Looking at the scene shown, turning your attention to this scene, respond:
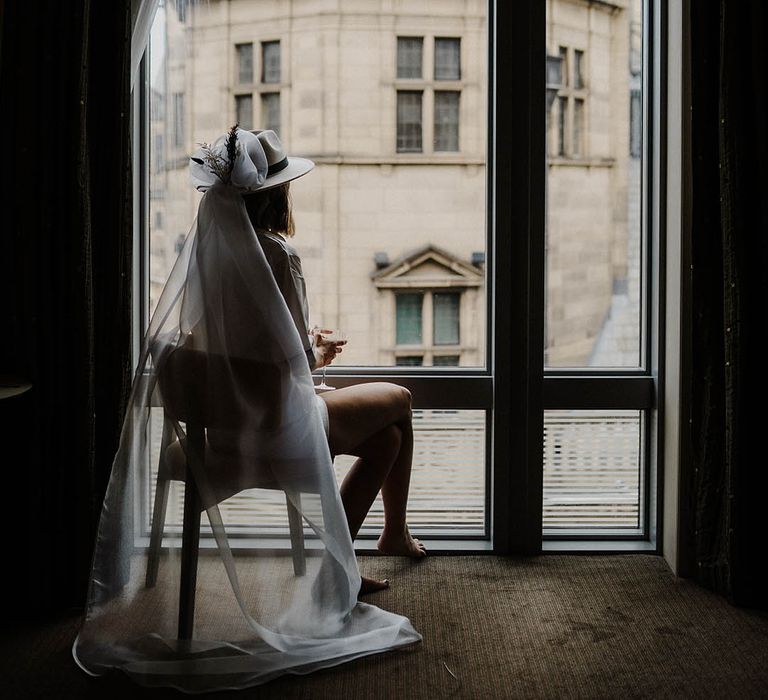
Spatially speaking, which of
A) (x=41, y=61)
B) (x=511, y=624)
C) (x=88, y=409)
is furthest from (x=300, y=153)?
(x=511, y=624)

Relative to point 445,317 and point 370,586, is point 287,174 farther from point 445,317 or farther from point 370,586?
point 370,586

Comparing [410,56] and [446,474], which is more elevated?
[410,56]

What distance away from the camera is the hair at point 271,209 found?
89.1 inches

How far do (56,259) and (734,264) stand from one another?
192 cm

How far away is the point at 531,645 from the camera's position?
218 cm

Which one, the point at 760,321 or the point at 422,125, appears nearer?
the point at 760,321

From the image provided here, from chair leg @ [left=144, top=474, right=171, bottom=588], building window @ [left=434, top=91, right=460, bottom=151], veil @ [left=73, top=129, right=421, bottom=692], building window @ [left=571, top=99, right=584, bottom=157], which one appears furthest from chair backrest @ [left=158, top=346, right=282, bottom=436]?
building window @ [left=571, top=99, right=584, bottom=157]

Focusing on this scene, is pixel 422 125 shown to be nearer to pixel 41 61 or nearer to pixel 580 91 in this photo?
pixel 580 91

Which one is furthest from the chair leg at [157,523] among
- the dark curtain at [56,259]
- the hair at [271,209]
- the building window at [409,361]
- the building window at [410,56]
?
the building window at [410,56]

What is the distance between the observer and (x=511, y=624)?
230cm

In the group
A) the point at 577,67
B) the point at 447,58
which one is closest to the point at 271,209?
the point at 447,58

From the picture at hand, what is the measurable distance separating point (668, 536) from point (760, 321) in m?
0.79

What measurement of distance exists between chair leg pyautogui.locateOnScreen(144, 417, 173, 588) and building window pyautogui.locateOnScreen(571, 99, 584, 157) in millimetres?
1641

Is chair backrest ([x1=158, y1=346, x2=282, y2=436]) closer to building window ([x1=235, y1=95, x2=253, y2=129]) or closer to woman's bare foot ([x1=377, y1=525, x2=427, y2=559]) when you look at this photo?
woman's bare foot ([x1=377, y1=525, x2=427, y2=559])
